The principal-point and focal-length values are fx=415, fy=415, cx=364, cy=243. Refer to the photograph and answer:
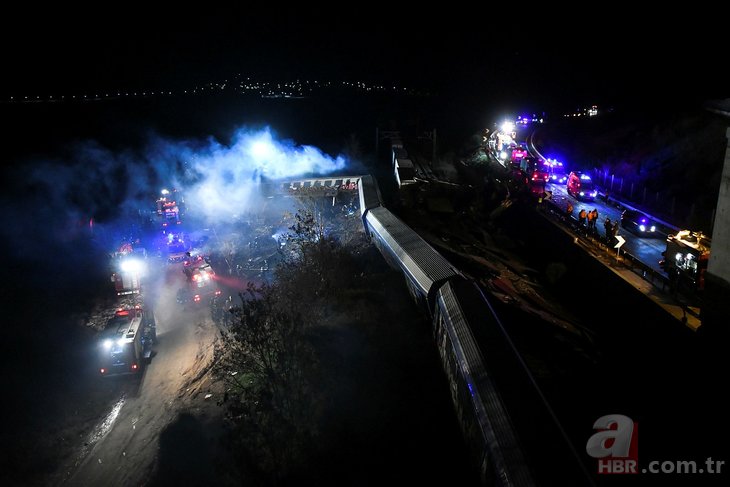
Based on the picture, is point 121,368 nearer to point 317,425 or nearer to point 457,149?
point 317,425

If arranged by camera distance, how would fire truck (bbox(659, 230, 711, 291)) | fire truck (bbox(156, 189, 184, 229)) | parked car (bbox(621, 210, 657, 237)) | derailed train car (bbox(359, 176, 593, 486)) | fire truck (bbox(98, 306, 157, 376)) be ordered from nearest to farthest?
derailed train car (bbox(359, 176, 593, 486)) < fire truck (bbox(659, 230, 711, 291)) < fire truck (bbox(98, 306, 157, 376)) < parked car (bbox(621, 210, 657, 237)) < fire truck (bbox(156, 189, 184, 229))

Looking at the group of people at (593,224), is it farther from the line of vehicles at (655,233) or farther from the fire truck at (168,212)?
the fire truck at (168,212)

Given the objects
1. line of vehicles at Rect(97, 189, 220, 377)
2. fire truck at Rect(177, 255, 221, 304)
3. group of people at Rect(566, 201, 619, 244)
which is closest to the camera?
line of vehicles at Rect(97, 189, 220, 377)

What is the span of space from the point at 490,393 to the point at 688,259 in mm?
14446

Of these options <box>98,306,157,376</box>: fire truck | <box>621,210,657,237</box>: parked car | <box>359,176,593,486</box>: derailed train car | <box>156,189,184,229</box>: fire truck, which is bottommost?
<box>98,306,157,376</box>: fire truck

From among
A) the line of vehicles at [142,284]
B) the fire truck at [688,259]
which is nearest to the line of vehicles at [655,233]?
the fire truck at [688,259]

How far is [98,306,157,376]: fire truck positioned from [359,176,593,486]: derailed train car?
13153 mm

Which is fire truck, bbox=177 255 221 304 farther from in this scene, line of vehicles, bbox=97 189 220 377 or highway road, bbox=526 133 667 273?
highway road, bbox=526 133 667 273

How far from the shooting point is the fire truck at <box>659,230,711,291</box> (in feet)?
53.6

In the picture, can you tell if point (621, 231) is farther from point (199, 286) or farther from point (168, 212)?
point (168, 212)

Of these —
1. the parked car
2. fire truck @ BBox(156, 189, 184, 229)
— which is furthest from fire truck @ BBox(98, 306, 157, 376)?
the parked car

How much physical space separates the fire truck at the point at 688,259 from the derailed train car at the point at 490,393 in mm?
11010

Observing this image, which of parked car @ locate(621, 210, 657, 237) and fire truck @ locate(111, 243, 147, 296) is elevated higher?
parked car @ locate(621, 210, 657, 237)

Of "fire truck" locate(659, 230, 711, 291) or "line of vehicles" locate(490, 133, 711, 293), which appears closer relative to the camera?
"fire truck" locate(659, 230, 711, 291)
